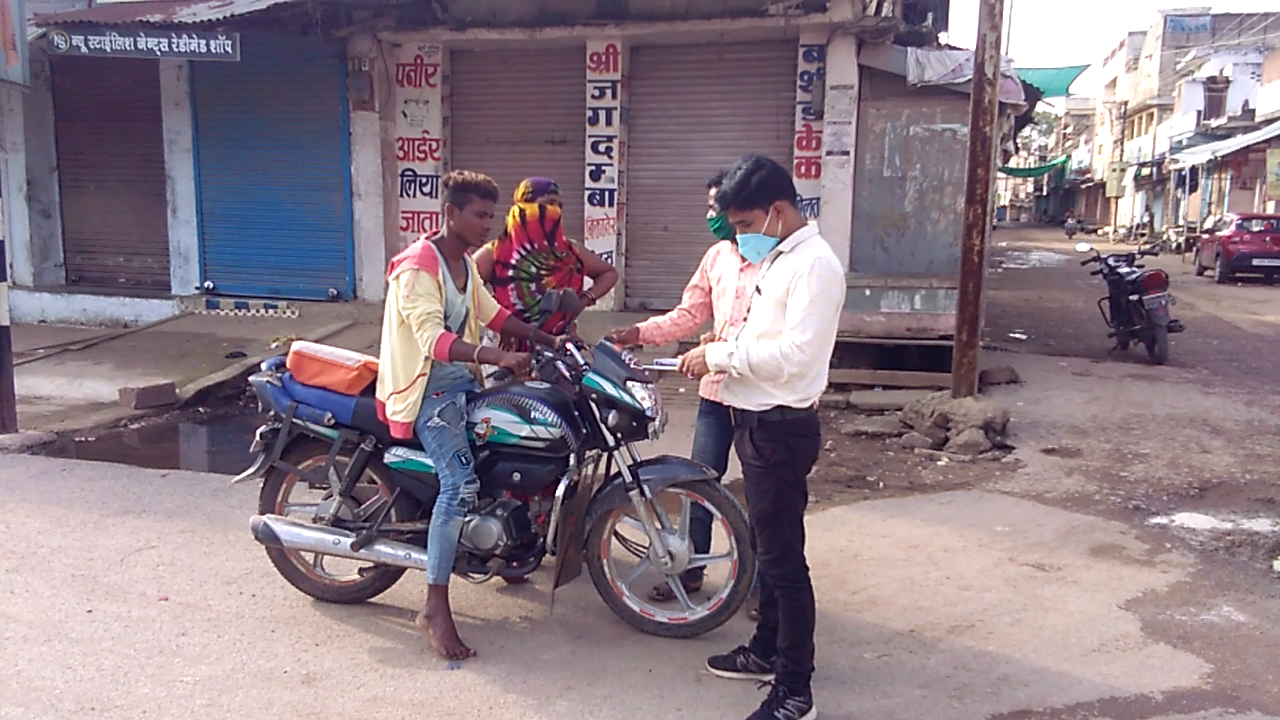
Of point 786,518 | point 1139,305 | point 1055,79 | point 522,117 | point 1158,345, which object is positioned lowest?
point 1158,345

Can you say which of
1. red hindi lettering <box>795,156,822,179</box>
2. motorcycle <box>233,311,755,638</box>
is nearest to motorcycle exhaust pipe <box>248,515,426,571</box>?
motorcycle <box>233,311,755,638</box>

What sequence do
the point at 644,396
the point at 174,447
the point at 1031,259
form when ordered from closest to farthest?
the point at 644,396, the point at 174,447, the point at 1031,259

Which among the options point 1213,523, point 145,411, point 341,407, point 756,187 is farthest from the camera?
point 145,411

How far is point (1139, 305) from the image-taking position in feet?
33.4

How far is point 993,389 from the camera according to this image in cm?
836

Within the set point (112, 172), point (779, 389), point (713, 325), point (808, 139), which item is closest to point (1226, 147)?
point (808, 139)

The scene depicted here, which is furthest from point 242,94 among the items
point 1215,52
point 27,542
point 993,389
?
point 1215,52

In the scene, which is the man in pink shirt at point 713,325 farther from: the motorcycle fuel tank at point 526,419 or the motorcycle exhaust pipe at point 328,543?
the motorcycle exhaust pipe at point 328,543

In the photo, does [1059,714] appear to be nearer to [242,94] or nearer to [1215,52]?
[242,94]

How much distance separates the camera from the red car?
2050cm

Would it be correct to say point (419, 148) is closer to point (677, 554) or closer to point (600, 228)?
point (600, 228)

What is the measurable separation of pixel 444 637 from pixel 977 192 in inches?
211

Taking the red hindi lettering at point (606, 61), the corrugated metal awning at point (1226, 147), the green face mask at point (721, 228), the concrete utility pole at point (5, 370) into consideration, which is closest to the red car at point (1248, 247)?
the corrugated metal awning at point (1226, 147)

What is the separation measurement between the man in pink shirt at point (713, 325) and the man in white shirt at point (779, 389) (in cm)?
35
